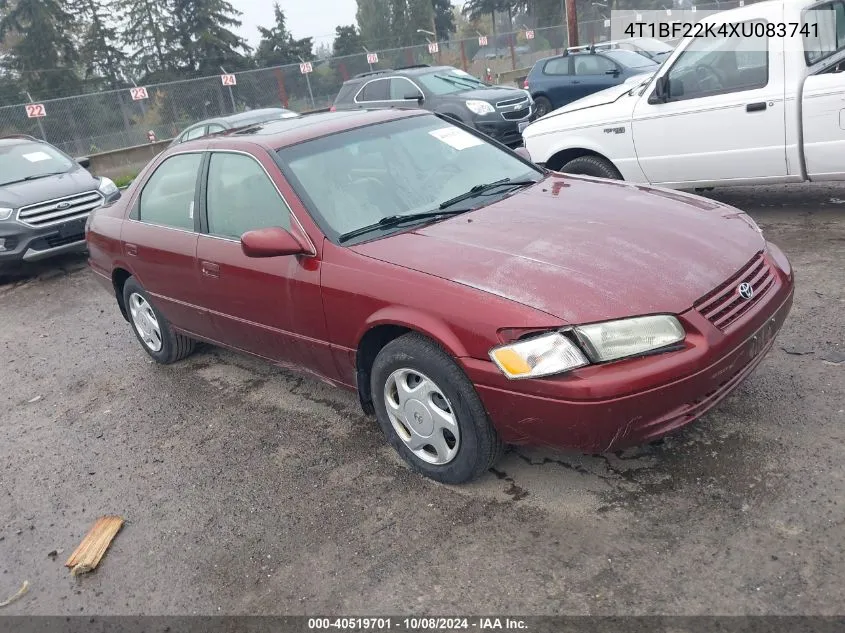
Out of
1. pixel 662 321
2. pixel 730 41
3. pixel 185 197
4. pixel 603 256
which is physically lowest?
Result: pixel 662 321

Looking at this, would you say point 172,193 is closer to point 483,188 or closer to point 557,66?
point 483,188

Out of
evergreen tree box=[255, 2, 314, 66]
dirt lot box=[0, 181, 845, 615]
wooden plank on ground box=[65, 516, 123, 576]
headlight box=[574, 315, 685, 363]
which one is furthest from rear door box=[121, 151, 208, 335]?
evergreen tree box=[255, 2, 314, 66]

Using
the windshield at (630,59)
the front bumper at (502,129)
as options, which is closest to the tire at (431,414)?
the front bumper at (502,129)

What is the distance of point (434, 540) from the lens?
9.73 feet

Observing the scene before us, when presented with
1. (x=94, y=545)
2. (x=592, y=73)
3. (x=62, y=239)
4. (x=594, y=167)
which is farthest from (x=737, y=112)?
(x=592, y=73)

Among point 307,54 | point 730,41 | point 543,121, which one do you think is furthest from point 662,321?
point 307,54

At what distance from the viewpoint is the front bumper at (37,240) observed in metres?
8.39

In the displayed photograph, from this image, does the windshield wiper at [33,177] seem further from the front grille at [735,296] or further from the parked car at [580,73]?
the front grille at [735,296]

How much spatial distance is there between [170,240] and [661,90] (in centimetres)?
441

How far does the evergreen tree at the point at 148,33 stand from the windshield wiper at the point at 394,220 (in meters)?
40.0

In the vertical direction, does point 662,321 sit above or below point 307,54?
below

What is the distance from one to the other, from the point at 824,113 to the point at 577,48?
11371 mm

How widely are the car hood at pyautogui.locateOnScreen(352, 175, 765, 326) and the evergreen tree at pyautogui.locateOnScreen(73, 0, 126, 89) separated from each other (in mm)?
39148

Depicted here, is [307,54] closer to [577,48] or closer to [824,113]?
[577,48]
